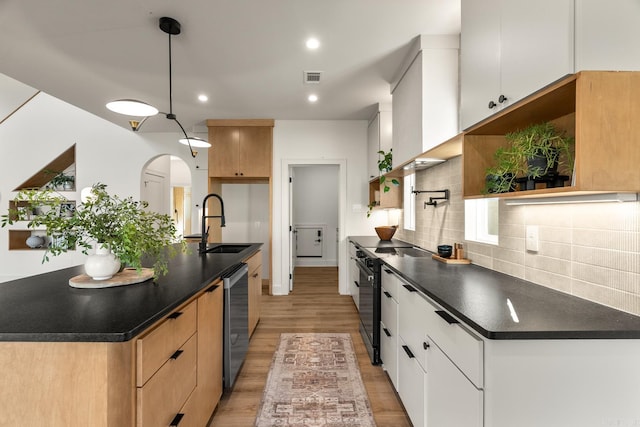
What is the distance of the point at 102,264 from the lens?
144 centimetres

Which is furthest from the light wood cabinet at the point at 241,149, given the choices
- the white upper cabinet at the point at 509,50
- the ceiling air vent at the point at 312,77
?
the white upper cabinet at the point at 509,50

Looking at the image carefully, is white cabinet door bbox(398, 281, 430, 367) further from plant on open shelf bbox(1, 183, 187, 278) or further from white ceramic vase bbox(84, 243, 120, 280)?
white ceramic vase bbox(84, 243, 120, 280)

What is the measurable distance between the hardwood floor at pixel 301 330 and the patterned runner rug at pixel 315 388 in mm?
63

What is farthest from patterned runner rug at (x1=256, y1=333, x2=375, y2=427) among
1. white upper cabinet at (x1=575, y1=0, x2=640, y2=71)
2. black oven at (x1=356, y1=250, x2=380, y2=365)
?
white upper cabinet at (x1=575, y1=0, x2=640, y2=71)

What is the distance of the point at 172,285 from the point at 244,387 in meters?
1.14

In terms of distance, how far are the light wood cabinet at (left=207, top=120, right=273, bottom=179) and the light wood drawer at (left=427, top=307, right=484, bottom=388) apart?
3671 millimetres

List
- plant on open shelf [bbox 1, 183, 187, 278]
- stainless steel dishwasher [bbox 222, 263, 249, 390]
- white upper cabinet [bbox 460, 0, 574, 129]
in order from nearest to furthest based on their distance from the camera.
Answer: white upper cabinet [bbox 460, 0, 574, 129]
plant on open shelf [bbox 1, 183, 187, 278]
stainless steel dishwasher [bbox 222, 263, 249, 390]

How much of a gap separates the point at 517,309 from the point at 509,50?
1.05 m

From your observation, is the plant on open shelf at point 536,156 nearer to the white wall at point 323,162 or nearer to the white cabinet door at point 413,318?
the white cabinet door at point 413,318

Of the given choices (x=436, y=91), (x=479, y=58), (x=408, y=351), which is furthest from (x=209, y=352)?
(x=436, y=91)

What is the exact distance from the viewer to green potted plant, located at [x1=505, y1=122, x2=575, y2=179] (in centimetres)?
124

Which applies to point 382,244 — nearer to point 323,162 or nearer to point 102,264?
point 323,162

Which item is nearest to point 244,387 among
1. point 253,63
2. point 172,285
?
point 172,285

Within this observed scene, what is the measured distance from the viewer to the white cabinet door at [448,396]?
1.01 meters
